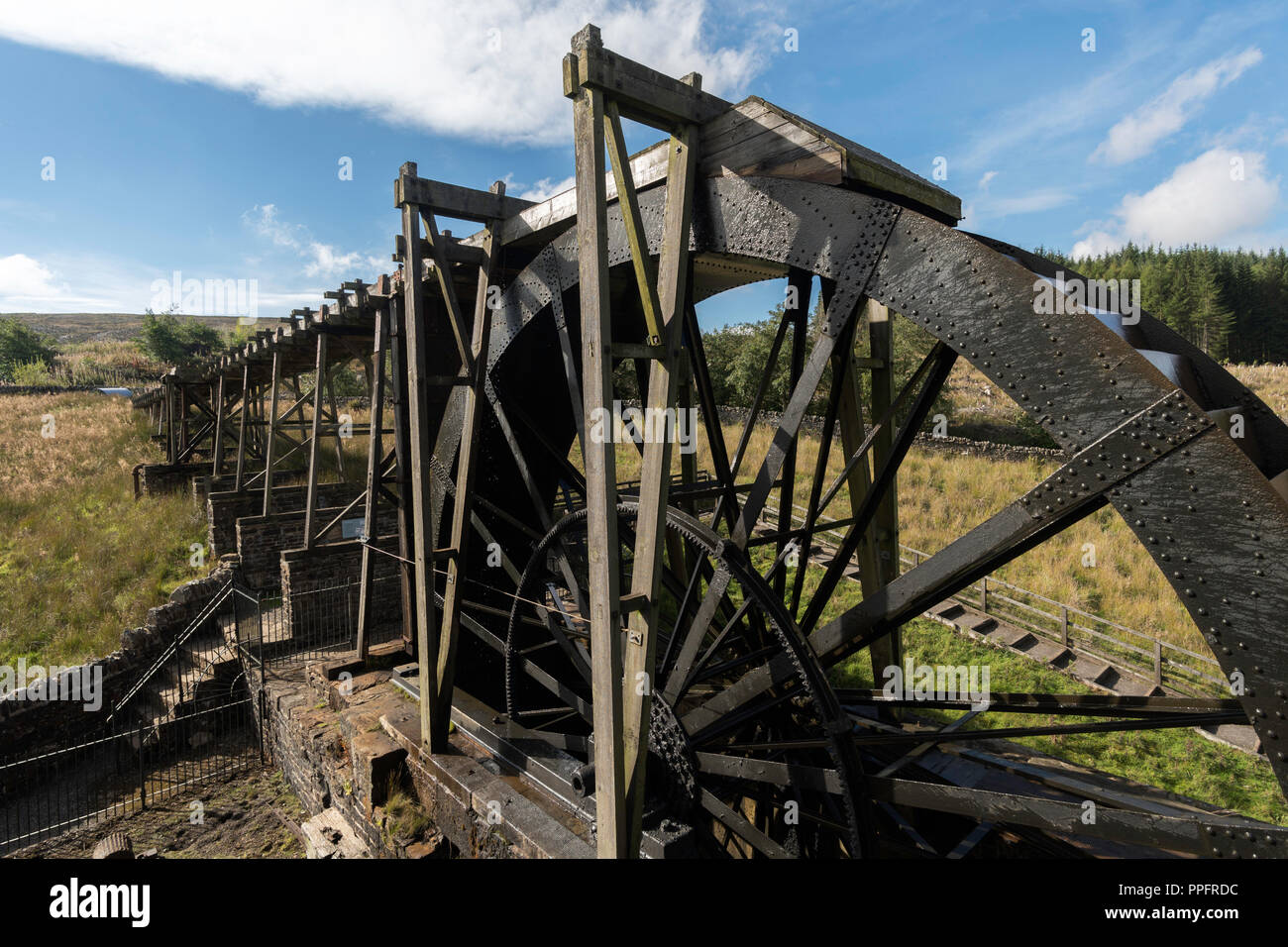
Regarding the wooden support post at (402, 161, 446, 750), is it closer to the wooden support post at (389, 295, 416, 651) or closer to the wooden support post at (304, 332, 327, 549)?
the wooden support post at (389, 295, 416, 651)

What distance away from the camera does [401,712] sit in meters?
5.88

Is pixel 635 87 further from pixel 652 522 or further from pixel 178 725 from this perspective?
pixel 178 725

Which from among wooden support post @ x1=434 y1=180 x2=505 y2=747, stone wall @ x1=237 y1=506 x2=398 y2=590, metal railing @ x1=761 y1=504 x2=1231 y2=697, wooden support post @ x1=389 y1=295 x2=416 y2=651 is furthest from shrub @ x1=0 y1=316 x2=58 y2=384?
metal railing @ x1=761 y1=504 x2=1231 y2=697

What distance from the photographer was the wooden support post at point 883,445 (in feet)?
16.0

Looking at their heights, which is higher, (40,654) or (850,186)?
(850,186)

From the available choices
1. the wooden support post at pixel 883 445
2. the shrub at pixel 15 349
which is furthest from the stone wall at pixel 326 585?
the shrub at pixel 15 349

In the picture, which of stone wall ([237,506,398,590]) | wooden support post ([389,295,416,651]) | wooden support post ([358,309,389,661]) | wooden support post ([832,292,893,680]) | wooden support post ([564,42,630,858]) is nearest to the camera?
wooden support post ([564,42,630,858])

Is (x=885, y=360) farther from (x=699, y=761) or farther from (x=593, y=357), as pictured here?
(x=699, y=761)

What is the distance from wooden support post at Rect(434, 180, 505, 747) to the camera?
502 cm

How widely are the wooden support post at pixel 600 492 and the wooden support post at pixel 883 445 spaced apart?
2332 mm

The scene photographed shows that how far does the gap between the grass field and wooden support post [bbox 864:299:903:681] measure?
1229 cm

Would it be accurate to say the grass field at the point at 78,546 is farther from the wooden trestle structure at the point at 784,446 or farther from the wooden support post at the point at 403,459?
the wooden trestle structure at the point at 784,446
